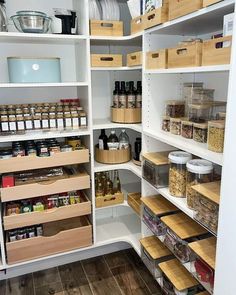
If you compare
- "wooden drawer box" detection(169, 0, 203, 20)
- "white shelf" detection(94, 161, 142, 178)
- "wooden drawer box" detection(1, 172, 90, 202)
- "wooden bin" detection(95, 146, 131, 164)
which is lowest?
"wooden drawer box" detection(1, 172, 90, 202)

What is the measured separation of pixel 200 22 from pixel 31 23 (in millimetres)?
963

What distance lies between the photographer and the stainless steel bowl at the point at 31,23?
5.36 feet

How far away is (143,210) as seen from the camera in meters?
1.90

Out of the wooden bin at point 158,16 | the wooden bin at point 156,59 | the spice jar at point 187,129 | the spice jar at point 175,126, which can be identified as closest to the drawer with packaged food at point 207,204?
the spice jar at point 187,129

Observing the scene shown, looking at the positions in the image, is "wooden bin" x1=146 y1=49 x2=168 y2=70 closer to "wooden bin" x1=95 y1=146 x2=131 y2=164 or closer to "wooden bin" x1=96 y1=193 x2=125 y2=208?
"wooden bin" x1=95 y1=146 x2=131 y2=164

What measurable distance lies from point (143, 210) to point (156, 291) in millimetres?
595

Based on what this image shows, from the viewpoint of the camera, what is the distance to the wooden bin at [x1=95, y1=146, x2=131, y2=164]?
2.10 metres

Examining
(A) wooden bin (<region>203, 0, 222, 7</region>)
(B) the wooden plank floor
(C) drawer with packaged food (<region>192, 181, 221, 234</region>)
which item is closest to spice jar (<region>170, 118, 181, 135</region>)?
(C) drawer with packaged food (<region>192, 181, 221, 234</region>)

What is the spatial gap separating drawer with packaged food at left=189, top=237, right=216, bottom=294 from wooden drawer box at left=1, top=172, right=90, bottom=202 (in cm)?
90

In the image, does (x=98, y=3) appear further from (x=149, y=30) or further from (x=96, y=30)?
(x=149, y=30)

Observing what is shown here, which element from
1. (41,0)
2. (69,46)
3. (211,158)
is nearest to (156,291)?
(211,158)

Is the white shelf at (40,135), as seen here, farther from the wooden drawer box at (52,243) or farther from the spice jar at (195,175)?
the spice jar at (195,175)

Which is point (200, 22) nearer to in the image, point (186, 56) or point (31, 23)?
point (186, 56)

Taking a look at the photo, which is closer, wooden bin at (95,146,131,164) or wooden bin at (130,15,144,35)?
wooden bin at (130,15,144,35)
